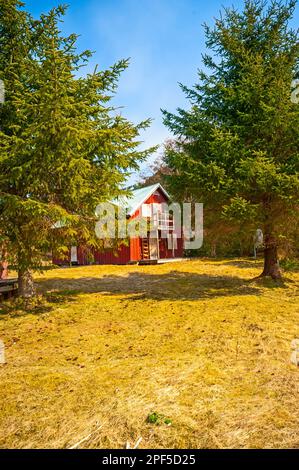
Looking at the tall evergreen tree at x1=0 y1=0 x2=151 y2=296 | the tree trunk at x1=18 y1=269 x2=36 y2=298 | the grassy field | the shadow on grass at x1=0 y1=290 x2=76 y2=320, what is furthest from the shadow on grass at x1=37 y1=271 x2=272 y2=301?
the tall evergreen tree at x1=0 y1=0 x2=151 y2=296

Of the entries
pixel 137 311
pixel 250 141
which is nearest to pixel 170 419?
pixel 137 311

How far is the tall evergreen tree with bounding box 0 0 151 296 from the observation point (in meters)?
7.30

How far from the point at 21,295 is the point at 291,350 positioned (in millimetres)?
8164

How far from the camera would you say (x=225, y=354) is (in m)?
5.71

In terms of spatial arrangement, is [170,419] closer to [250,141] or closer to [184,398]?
[184,398]

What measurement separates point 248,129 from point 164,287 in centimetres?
712

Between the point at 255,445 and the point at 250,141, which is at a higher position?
the point at 250,141

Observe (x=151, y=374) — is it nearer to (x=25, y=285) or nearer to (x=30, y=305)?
(x=30, y=305)

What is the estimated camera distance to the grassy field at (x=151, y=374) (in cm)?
344

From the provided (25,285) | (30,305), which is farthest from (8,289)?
(30,305)

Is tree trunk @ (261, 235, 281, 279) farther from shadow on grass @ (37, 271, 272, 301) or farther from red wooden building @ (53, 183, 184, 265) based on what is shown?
red wooden building @ (53, 183, 184, 265)

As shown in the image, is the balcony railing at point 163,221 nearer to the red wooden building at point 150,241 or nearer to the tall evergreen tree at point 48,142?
the red wooden building at point 150,241

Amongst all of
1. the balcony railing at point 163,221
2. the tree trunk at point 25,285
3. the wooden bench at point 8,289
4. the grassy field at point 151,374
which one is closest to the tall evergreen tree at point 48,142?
the tree trunk at point 25,285
